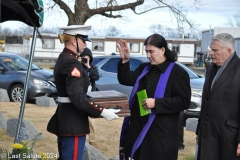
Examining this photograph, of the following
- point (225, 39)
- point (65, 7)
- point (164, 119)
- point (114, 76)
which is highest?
point (65, 7)

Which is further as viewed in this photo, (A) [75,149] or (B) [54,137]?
(B) [54,137]

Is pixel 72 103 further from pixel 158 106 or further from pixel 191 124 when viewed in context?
pixel 191 124

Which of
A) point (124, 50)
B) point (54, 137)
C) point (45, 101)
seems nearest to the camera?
point (124, 50)

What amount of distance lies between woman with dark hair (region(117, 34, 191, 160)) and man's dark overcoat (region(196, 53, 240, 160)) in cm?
30

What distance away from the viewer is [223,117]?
14.1ft

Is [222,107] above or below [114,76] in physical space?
above

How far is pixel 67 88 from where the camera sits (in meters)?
4.00

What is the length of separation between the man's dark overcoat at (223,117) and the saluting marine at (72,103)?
985mm

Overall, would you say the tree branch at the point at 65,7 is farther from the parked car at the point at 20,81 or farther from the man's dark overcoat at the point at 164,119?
the man's dark overcoat at the point at 164,119

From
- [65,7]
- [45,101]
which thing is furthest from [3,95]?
[65,7]

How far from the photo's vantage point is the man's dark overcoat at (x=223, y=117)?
13.9ft

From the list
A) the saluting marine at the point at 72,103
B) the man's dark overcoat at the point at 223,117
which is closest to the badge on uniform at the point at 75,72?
the saluting marine at the point at 72,103

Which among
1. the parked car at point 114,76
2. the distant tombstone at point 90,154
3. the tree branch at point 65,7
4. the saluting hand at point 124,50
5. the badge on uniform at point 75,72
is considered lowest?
the distant tombstone at point 90,154

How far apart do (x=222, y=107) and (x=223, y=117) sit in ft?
0.32
